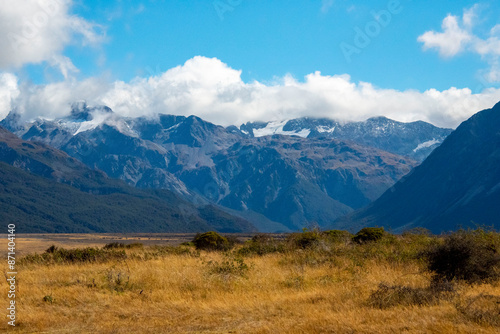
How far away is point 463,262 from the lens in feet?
52.1

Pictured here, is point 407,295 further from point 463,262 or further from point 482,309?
point 463,262

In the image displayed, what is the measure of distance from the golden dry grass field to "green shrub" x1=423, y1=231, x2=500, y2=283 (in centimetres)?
47

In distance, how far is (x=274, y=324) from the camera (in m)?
11.9

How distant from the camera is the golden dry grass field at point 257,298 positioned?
38.4 feet

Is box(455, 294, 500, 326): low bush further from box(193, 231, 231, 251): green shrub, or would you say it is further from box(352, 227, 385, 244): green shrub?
box(193, 231, 231, 251): green shrub

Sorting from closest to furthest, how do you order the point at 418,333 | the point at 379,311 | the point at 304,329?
the point at 418,333
the point at 304,329
the point at 379,311

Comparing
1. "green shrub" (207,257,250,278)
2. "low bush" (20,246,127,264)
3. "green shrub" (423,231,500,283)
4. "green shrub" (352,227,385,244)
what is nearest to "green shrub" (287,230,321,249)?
"green shrub" (352,227,385,244)

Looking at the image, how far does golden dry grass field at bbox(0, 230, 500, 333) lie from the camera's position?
11695 mm

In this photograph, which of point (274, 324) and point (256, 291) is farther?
point (256, 291)

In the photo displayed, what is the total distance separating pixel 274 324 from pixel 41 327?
21.5 feet

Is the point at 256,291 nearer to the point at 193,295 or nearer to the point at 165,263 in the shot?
the point at 193,295

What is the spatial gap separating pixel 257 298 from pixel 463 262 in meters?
7.13

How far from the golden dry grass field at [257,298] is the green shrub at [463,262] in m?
0.47

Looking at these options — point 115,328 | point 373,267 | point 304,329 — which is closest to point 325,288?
point 373,267
